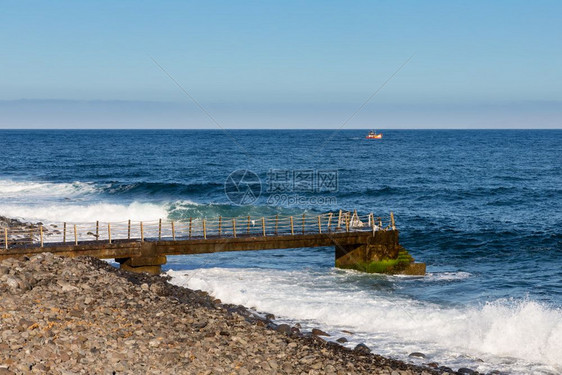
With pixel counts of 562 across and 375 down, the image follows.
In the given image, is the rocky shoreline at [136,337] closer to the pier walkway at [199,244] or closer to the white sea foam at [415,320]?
the white sea foam at [415,320]

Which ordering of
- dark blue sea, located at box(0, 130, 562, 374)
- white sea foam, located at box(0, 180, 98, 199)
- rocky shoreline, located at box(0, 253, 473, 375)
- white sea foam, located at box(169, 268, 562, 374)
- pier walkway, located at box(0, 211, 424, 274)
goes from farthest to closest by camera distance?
white sea foam, located at box(0, 180, 98, 199), pier walkway, located at box(0, 211, 424, 274), dark blue sea, located at box(0, 130, 562, 374), white sea foam, located at box(169, 268, 562, 374), rocky shoreline, located at box(0, 253, 473, 375)

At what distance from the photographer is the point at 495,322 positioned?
66.0ft

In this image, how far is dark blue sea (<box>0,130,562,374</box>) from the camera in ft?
65.9

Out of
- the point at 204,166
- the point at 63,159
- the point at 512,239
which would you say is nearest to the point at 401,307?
the point at 512,239

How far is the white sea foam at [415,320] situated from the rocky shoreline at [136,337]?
1599 millimetres

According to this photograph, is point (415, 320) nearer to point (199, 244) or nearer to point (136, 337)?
point (136, 337)

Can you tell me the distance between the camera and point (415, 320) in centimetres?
2147

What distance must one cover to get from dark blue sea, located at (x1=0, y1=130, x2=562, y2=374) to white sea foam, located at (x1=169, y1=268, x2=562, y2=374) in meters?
0.06

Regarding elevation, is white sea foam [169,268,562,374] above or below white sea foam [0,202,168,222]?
below

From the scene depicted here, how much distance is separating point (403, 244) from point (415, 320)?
17638 millimetres

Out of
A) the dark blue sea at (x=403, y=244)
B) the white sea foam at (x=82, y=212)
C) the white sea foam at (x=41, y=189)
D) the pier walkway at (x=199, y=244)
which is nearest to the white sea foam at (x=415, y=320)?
the dark blue sea at (x=403, y=244)

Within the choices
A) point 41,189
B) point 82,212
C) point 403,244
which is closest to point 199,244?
point 403,244

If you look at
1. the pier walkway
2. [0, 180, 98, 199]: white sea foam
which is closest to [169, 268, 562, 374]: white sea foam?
the pier walkway

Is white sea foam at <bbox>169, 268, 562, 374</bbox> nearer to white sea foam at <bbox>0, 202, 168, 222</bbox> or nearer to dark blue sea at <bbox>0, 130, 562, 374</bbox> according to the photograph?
dark blue sea at <bbox>0, 130, 562, 374</bbox>
